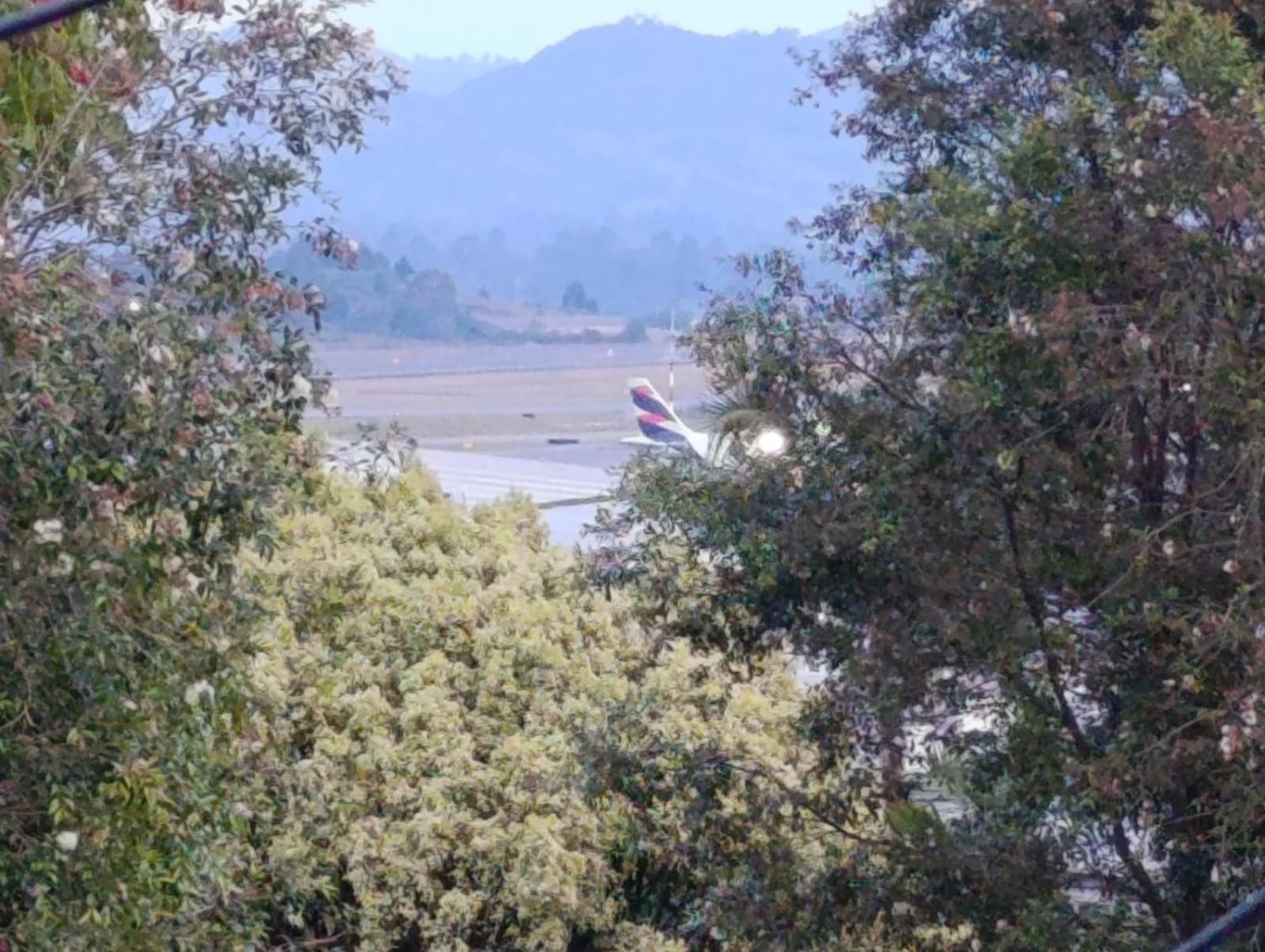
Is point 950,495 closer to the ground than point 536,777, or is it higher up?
higher up

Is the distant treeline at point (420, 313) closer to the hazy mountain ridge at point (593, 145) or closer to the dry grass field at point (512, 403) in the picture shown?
the dry grass field at point (512, 403)

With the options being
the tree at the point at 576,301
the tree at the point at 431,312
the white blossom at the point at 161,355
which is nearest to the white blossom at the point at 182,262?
the white blossom at the point at 161,355

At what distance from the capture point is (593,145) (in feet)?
365

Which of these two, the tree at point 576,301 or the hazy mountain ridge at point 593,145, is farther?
the hazy mountain ridge at point 593,145

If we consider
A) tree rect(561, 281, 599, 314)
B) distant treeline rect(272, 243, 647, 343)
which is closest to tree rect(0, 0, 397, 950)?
distant treeline rect(272, 243, 647, 343)

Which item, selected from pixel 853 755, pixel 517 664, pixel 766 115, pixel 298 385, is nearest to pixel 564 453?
pixel 517 664

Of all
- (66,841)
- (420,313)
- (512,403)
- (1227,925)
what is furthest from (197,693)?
(512,403)

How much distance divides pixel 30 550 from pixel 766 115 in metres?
81.1

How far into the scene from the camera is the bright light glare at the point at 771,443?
5727 millimetres

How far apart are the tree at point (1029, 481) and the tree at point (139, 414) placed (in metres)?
1.80

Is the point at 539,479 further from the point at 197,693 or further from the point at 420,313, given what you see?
the point at 197,693

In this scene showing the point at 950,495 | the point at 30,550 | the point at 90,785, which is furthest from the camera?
the point at 950,495

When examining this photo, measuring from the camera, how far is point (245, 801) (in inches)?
193

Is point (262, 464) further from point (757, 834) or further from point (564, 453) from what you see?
point (564, 453)
